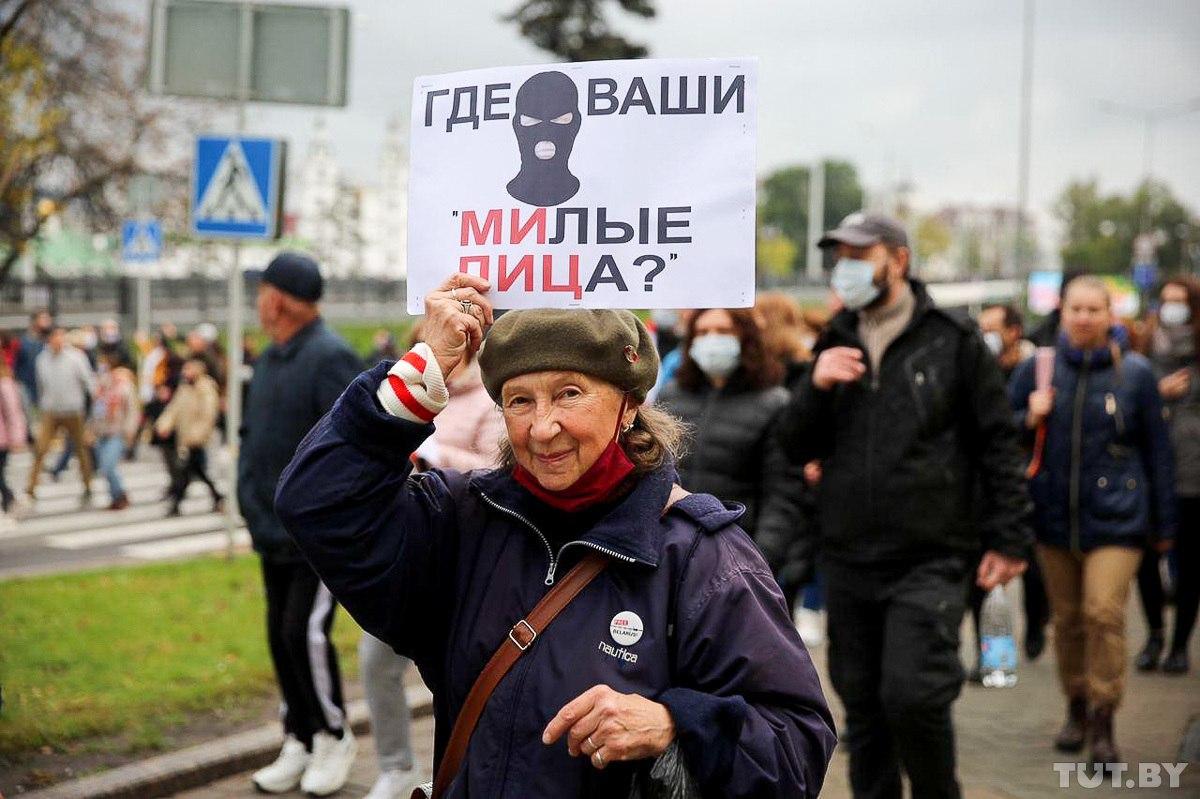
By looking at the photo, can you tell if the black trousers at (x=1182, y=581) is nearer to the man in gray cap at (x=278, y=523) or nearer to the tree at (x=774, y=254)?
the man in gray cap at (x=278, y=523)

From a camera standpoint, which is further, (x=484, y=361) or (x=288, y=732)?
(x=288, y=732)

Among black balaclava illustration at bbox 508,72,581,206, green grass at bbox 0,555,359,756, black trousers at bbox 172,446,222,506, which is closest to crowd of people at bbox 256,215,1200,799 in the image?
black balaclava illustration at bbox 508,72,581,206

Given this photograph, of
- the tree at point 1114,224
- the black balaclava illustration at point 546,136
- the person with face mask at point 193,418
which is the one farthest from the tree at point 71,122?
the tree at point 1114,224

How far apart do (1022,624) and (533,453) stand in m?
8.65

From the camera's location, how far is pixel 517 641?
256cm

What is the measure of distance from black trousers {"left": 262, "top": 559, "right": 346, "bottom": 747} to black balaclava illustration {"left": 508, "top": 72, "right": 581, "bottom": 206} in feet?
10.8

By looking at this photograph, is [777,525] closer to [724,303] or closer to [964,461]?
[964,461]

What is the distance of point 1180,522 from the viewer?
9.18 meters

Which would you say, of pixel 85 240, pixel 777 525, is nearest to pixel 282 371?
pixel 777 525

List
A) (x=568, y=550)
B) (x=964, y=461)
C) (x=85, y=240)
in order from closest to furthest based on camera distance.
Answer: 1. (x=568, y=550)
2. (x=964, y=461)
3. (x=85, y=240)

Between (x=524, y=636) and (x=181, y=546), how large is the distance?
39.8 feet

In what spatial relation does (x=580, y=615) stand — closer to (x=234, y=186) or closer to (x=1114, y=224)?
(x=234, y=186)

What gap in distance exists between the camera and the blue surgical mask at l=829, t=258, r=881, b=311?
5250 mm

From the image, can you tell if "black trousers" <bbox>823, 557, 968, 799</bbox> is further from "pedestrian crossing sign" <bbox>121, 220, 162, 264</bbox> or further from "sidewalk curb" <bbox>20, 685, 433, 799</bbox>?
"pedestrian crossing sign" <bbox>121, 220, 162, 264</bbox>
